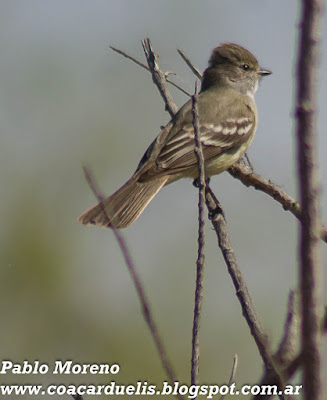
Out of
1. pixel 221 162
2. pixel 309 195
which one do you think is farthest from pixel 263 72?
pixel 309 195

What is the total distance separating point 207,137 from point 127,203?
1115 mm

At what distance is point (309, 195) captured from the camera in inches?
37.8

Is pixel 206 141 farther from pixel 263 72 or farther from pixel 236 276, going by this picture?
pixel 236 276

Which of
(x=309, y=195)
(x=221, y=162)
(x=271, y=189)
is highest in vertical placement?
(x=309, y=195)

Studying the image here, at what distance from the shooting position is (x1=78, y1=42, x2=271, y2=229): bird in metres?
5.26

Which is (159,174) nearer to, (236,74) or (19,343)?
(236,74)

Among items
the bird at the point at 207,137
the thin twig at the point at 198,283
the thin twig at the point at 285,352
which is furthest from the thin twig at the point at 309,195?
the bird at the point at 207,137

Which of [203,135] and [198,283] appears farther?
[203,135]

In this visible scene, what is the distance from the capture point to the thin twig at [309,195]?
930 millimetres

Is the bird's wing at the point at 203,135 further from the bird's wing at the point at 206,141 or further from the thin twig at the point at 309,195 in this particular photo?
the thin twig at the point at 309,195

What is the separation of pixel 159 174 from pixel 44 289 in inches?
139

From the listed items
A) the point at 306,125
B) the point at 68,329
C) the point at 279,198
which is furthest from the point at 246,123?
the point at 306,125

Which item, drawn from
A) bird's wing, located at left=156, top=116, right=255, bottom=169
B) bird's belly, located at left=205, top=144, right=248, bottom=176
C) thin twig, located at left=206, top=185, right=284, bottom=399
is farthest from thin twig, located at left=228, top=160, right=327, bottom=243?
bird's belly, located at left=205, top=144, right=248, bottom=176

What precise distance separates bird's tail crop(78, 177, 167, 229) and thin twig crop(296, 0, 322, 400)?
3.95 m
